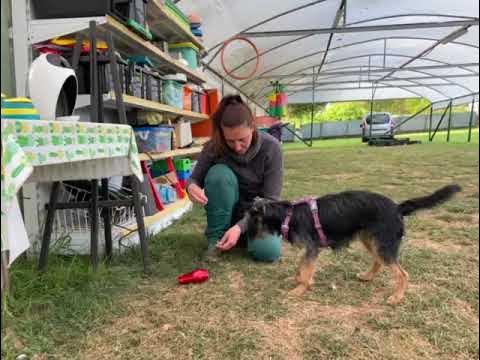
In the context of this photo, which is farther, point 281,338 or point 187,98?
point 187,98

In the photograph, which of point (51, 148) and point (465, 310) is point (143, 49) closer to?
point (51, 148)

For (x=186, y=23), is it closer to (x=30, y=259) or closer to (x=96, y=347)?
(x=30, y=259)

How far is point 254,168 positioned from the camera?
265 centimetres

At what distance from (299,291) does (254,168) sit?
0.95m

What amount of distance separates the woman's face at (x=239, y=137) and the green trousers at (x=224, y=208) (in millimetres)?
211

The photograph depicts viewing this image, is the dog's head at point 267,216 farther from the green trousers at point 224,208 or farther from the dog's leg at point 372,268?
the dog's leg at point 372,268

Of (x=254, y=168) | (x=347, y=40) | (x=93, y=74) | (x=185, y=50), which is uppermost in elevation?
(x=347, y=40)

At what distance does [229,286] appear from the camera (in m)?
2.17

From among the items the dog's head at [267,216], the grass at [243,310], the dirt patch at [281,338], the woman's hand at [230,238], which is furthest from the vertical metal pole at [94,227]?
the dirt patch at [281,338]

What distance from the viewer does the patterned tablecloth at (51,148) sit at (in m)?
0.86

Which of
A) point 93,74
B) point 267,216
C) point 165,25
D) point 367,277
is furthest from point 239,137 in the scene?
point 165,25

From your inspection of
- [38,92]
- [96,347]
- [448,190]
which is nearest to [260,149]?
[448,190]

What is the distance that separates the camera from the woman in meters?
2.45

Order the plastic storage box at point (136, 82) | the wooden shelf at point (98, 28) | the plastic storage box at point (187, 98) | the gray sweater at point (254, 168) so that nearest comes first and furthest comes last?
the wooden shelf at point (98, 28), the gray sweater at point (254, 168), the plastic storage box at point (136, 82), the plastic storage box at point (187, 98)
